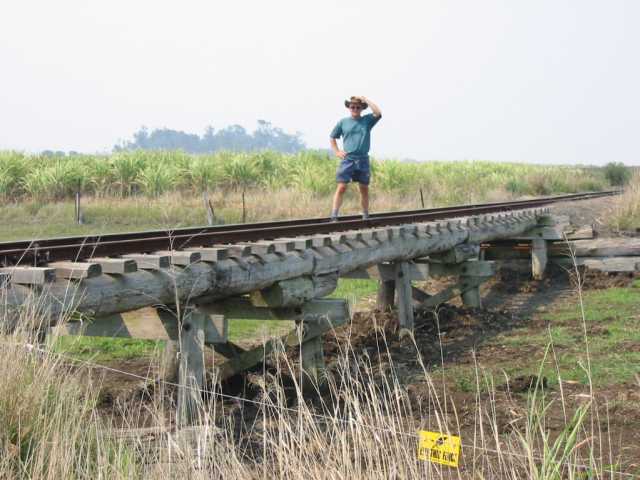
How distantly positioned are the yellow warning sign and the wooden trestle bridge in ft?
4.01

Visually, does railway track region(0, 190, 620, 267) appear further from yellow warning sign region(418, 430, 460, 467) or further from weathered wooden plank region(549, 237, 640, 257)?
weathered wooden plank region(549, 237, 640, 257)

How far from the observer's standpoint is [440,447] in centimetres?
350

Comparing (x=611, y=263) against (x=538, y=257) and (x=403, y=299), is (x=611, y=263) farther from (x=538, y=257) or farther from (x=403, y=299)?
(x=403, y=299)

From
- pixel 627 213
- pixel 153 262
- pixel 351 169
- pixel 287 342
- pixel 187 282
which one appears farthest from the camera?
pixel 627 213

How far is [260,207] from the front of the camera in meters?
21.7

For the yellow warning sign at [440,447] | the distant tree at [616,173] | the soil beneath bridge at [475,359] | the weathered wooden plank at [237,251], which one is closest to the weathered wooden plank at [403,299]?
the soil beneath bridge at [475,359]

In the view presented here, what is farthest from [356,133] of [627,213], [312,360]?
[627,213]

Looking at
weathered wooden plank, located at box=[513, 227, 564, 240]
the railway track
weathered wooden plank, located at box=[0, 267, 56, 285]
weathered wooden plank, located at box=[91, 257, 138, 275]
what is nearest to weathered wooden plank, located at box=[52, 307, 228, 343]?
the railway track

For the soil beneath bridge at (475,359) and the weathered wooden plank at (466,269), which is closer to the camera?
the soil beneath bridge at (475,359)

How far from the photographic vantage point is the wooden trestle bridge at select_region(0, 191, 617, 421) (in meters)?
4.93

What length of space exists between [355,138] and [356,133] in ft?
0.22

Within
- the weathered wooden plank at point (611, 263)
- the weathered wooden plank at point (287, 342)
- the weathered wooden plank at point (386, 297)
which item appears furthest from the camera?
the weathered wooden plank at point (611, 263)

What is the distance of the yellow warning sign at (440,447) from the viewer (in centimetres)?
344

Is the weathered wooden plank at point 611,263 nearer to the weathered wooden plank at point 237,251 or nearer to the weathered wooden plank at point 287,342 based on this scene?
the weathered wooden plank at point 287,342
